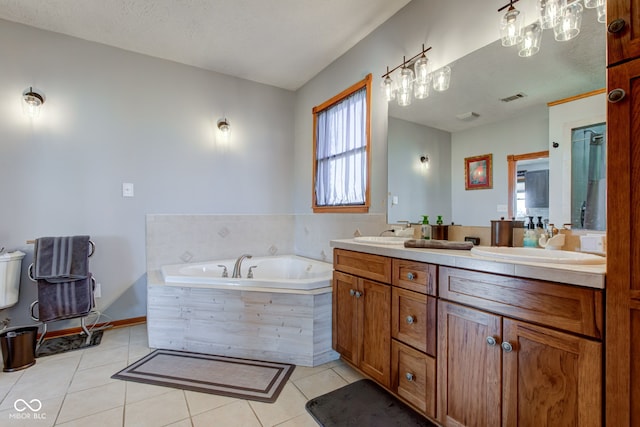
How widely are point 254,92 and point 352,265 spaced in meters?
2.48

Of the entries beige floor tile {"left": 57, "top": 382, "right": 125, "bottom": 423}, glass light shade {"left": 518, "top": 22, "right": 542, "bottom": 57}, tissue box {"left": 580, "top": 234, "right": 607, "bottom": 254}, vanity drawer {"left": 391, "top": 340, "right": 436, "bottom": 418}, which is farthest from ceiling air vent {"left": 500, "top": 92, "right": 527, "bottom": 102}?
beige floor tile {"left": 57, "top": 382, "right": 125, "bottom": 423}

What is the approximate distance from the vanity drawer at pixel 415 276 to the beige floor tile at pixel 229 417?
1005mm

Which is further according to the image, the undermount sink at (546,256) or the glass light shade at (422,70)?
the glass light shade at (422,70)

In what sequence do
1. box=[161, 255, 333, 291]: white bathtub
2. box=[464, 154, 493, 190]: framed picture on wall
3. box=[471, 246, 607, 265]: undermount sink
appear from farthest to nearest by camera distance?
box=[161, 255, 333, 291]: white bathtub → box=[464, 154, 493, 190]: framed picture on wall → box=[471, 246, 607, 265]: undermount sink

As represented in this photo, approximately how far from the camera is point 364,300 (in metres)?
Answer: 1.83

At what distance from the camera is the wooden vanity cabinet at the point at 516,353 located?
0.95 m

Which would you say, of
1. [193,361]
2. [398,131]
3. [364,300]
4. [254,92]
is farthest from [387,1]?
[193,361]

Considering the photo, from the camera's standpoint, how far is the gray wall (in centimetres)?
250

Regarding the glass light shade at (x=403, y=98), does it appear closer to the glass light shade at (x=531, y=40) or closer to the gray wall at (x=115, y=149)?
the glass light shade at (x=531, y=40)

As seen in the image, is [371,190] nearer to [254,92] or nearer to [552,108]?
[552,108]

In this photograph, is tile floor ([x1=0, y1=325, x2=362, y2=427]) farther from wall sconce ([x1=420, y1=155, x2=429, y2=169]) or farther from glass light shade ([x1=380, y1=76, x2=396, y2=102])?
glass light shade ([x1=380, y1=76, x2=396, y2=102])

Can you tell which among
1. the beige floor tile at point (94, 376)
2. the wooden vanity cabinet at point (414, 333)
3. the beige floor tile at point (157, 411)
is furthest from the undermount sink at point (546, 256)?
the beige floor tile at point (94, 376)

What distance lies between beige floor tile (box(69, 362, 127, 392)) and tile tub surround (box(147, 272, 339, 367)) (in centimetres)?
30

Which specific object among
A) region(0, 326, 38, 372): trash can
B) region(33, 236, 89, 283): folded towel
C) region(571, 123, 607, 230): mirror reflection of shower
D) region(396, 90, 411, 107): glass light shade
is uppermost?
region(396, 90, 411, 107): glass light shade
